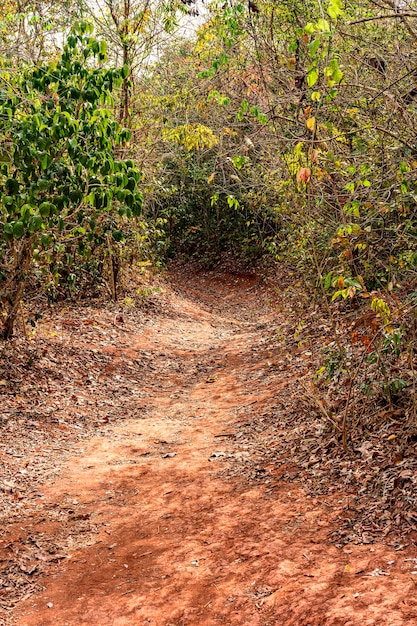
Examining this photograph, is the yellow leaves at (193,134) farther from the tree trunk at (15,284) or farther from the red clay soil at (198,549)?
the red clay soil at (198,549)

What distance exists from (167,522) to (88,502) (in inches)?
37.9

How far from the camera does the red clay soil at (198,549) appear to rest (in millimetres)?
3830

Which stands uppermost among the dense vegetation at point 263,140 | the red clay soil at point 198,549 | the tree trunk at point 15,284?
the dense vegetation at point 263,140

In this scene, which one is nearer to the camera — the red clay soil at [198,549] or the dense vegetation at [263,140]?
the red clay soil at [198,549]

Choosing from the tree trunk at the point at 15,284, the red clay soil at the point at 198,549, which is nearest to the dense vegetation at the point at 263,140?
the tree trunk at the point at 15,284

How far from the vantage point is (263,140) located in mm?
10586

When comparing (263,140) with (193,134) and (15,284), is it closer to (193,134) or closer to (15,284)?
(193,134)

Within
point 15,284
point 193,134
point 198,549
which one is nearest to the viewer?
point 198,549

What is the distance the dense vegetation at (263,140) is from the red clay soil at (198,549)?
140 centimetres

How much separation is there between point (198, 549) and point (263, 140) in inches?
303

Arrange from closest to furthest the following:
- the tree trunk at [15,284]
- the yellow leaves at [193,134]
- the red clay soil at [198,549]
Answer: the red clay soil at [198,549], the tree trunk at [15,284], the yellow leaves at [193,134]

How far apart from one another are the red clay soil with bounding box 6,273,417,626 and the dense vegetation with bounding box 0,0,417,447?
1.40 m

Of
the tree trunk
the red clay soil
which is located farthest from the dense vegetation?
the red clay soil

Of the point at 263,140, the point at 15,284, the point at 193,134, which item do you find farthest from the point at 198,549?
the point at 193,134
